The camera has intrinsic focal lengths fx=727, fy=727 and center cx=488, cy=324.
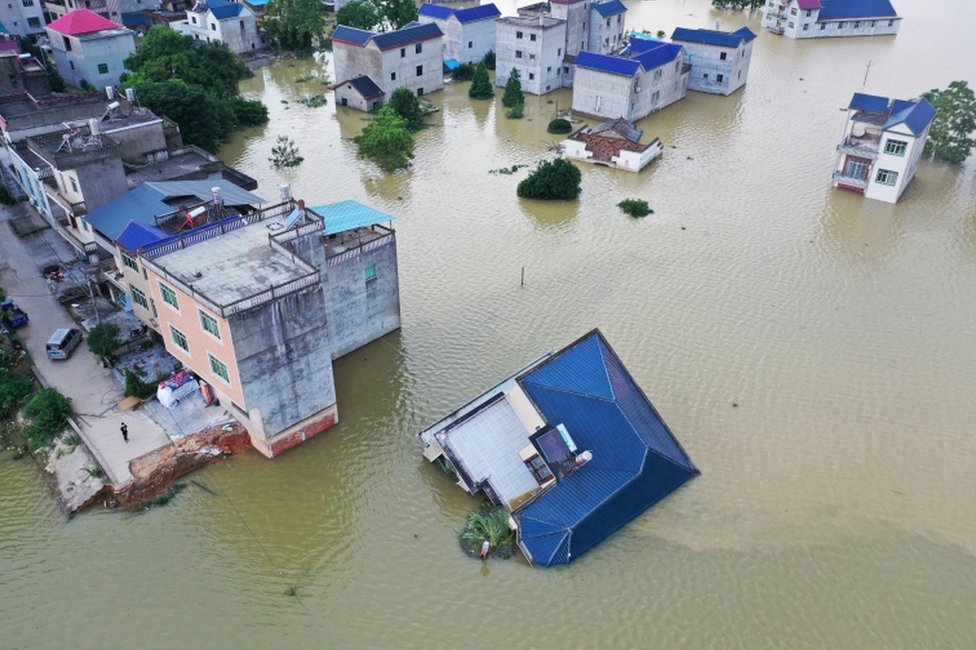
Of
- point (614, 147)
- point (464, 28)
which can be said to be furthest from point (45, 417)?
point (464, 28)

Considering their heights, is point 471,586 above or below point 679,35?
below

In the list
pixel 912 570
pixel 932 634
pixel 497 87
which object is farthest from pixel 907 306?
pixel 497 87

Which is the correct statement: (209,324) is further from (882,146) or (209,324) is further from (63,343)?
(882,146)

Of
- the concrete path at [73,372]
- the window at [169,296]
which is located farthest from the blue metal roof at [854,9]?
the window at [169,296]

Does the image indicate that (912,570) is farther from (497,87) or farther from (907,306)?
(497,87)

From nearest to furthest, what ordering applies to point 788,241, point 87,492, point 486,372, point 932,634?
→ 1. point 932,634
2. point 87,492
3. point 486,372
4. point 788,241

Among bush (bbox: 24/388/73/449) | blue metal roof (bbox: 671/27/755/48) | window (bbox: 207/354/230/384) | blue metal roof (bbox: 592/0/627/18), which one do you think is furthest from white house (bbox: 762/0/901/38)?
bush (bbox: 24/388/73/449)

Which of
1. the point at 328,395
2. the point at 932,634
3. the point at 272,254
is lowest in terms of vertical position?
the point at 932,634
